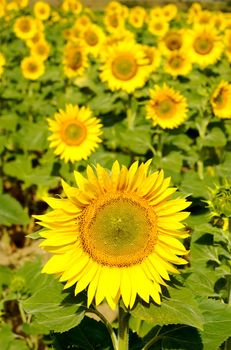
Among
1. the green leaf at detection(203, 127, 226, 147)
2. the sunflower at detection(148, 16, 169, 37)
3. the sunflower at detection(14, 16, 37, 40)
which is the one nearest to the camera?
the green leaf at detection(203, 127, 226, 147)

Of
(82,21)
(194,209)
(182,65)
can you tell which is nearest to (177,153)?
(194,209)

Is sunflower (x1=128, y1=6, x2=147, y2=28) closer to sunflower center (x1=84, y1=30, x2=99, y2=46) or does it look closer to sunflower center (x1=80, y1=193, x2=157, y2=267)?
sunflower center (x1=84, y1=30, x2=99, y2=46)

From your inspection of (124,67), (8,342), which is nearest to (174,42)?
(124,67)

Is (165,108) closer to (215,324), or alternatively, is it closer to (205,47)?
(205,47)

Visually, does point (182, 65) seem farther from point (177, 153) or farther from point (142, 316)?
point (142, 316)

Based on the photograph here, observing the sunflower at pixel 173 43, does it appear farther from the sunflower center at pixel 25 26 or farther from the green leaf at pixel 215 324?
the green leaf at pixel 215 324

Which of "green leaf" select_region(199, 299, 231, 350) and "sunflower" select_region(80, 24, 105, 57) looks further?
"sunflower" select_region(80, 24, 105, 57)

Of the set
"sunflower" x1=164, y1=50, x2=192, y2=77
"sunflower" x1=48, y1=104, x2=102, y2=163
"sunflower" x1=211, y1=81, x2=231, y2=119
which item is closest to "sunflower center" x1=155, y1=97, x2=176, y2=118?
"sunflower" x1=211, y1=81, x2=231, y2=119

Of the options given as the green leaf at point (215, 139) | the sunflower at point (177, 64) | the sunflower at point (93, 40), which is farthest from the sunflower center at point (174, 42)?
the green leaf at point (215, 139)
